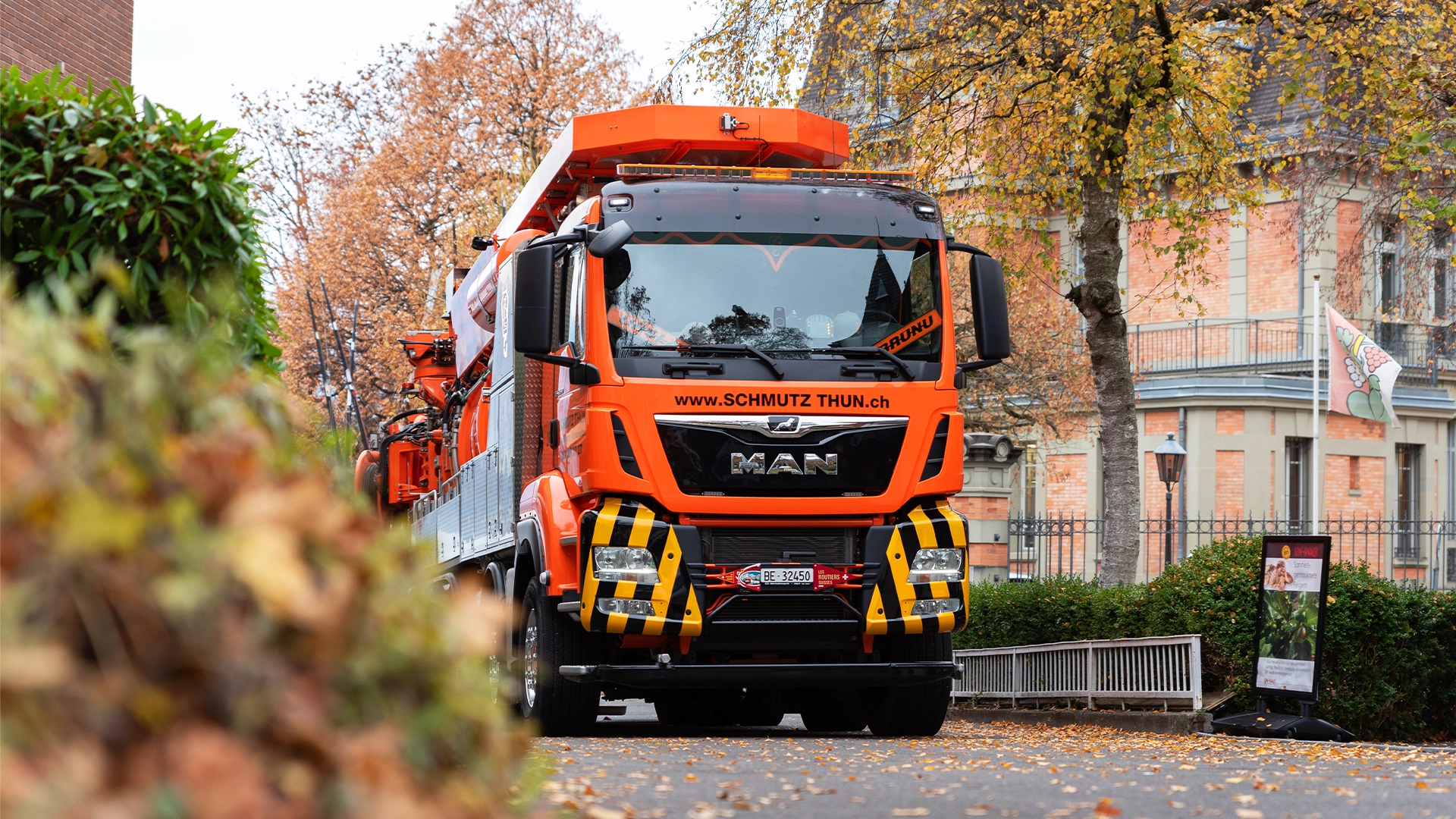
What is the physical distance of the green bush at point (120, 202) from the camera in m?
5.43

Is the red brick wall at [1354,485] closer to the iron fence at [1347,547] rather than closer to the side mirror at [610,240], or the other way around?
the iron fence at [1347,547]

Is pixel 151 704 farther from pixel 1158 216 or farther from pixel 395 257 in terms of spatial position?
pixel 395 257

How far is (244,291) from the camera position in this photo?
577 centimetres

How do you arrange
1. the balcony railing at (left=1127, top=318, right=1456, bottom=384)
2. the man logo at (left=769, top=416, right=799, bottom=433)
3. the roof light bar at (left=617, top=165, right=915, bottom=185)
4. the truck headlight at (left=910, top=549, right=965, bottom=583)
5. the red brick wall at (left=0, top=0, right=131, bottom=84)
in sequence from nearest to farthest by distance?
the man logo at (left=769, top=416, right=799, bottom=433), the truck headlight at (left=910, top=549, right=965, bottom=583), the roof light bar at (left=617, top=165, right=915, bottom=185), the red brick wall at (left=0, top=0, right=131, bottom=84), the balcony railing at (left=1127, top=318, right=1456, bottom=384)

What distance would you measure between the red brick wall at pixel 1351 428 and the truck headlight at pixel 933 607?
2612cm

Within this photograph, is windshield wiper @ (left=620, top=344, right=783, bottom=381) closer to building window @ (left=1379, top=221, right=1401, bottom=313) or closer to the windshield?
the windshield

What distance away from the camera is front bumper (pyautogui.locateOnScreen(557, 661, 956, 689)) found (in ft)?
34.6

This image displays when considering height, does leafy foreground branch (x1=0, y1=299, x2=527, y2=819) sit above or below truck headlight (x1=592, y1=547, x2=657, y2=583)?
above

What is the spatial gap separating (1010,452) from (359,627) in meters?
20.7

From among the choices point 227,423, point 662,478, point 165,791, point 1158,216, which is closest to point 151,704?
point 165,791

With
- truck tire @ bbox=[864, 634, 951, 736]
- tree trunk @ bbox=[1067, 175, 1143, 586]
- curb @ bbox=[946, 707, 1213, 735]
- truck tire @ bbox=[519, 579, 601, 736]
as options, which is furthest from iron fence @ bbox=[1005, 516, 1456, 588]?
truck tire @ bbox=[519, 579, 601, 736]

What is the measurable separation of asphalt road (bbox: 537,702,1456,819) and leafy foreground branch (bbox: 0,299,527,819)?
2.35 metres

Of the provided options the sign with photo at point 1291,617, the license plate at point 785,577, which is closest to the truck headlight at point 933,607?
the license plate at point 785,577

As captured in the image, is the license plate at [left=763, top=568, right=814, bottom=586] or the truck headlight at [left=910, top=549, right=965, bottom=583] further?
the truck headlight at [left=910, top=549, right=965, bottom=583]
